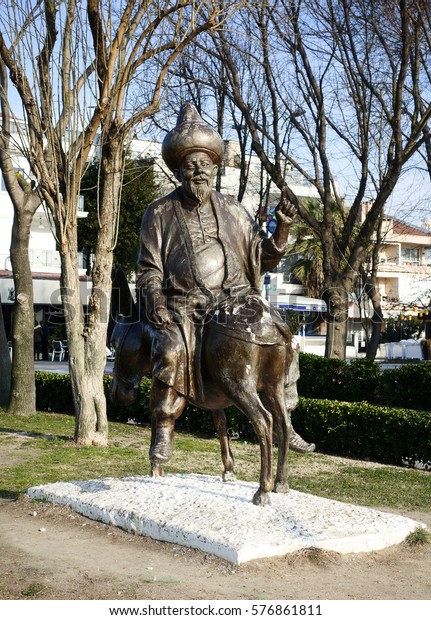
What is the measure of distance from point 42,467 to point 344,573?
540cm

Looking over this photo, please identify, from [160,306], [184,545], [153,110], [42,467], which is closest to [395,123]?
[153,110]

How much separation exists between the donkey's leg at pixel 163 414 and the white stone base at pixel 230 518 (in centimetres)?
35

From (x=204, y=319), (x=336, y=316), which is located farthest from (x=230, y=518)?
(x=336, y=316)

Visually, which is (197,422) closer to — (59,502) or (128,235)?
(59,502)

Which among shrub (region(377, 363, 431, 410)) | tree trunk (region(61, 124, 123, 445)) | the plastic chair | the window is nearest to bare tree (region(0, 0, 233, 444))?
tree trunk (region(61, 124, 123, 445))

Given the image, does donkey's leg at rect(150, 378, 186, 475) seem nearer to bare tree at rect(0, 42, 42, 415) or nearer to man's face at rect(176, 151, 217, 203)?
man's face at rect(176, 151, 217, 203)

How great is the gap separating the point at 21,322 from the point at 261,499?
358 inches

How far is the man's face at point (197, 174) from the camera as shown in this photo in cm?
684

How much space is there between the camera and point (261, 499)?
642 centimetres

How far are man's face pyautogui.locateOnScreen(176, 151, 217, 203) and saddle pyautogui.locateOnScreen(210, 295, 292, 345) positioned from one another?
3.10 feet

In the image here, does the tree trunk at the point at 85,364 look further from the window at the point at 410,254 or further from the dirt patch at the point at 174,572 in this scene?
the window at the point at 410,254

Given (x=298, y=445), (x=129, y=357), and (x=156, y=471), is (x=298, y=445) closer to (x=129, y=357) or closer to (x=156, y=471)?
(x=156, y=471)

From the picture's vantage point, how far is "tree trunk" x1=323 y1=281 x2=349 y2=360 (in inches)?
687

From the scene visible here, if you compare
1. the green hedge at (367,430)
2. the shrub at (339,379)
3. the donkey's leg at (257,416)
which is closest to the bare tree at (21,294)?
the green hedge at (367,430)
